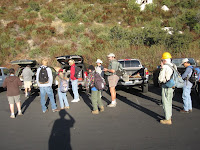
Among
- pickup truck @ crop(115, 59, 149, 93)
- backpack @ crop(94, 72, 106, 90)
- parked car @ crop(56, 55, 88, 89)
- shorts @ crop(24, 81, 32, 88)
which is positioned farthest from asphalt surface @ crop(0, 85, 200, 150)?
parked car @ crop(56, 55, 88, 89)

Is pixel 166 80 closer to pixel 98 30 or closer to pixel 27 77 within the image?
pixel 27 77

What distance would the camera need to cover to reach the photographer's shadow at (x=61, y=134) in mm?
3975

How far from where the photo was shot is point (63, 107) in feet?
23.7

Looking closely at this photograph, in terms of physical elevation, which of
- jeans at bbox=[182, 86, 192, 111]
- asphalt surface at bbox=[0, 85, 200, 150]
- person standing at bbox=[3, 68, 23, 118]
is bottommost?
asphalt surface at bbox=[0, 85, 200, 150]

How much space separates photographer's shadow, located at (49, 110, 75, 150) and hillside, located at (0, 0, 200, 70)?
13.5m

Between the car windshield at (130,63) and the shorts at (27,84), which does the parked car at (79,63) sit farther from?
the car windshield at (130,63)

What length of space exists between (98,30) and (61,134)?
74.6ft

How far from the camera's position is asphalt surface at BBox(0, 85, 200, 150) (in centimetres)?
399

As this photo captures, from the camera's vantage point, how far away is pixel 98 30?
2612 centimetres

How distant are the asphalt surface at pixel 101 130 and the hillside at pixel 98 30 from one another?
12.6 meters

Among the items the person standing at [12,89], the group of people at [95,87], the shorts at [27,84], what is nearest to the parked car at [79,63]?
the group of people at [95,87]

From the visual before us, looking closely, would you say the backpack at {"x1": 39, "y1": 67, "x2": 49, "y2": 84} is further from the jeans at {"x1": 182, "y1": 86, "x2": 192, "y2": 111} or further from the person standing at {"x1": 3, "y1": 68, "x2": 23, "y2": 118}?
the jeans at {"x1": 182, "y1": 86, "x2": 192, "y2": 111}

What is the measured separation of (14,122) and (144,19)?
2770 cm

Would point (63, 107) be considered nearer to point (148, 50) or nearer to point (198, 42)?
point (148, 50)
